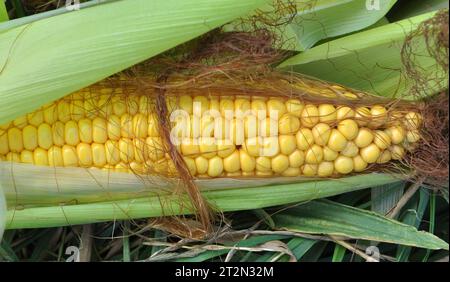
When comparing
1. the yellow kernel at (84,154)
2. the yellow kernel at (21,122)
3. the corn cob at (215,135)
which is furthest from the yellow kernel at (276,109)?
the yellow kernel at (21,122)

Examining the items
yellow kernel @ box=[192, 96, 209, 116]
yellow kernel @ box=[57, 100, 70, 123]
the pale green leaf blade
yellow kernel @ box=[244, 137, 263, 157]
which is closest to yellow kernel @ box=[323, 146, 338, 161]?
yellow kernel @ box=[244, 137, 263, 157]

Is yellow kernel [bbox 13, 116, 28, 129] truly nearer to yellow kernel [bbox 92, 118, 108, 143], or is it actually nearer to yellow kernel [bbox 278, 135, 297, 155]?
yellow kernel [bbox 92, 118, 108, 143]

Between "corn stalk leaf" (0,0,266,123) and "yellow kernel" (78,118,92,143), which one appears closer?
Result: "corn stalk leaf" (0,0,266,123)

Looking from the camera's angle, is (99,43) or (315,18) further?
(315,18)

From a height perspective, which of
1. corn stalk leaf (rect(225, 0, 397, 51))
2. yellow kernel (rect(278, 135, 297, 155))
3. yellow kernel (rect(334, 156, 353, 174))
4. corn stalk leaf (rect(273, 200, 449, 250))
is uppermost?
corn stalk leaf (rect(225, 0, 397, 51))

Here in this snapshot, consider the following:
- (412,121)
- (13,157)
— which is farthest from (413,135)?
(13,157)

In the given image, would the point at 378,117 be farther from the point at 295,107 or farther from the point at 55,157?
the point at 55,157

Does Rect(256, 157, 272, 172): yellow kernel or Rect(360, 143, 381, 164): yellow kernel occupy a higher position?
Rect(360, 143, 381, 164): yellow kernel
